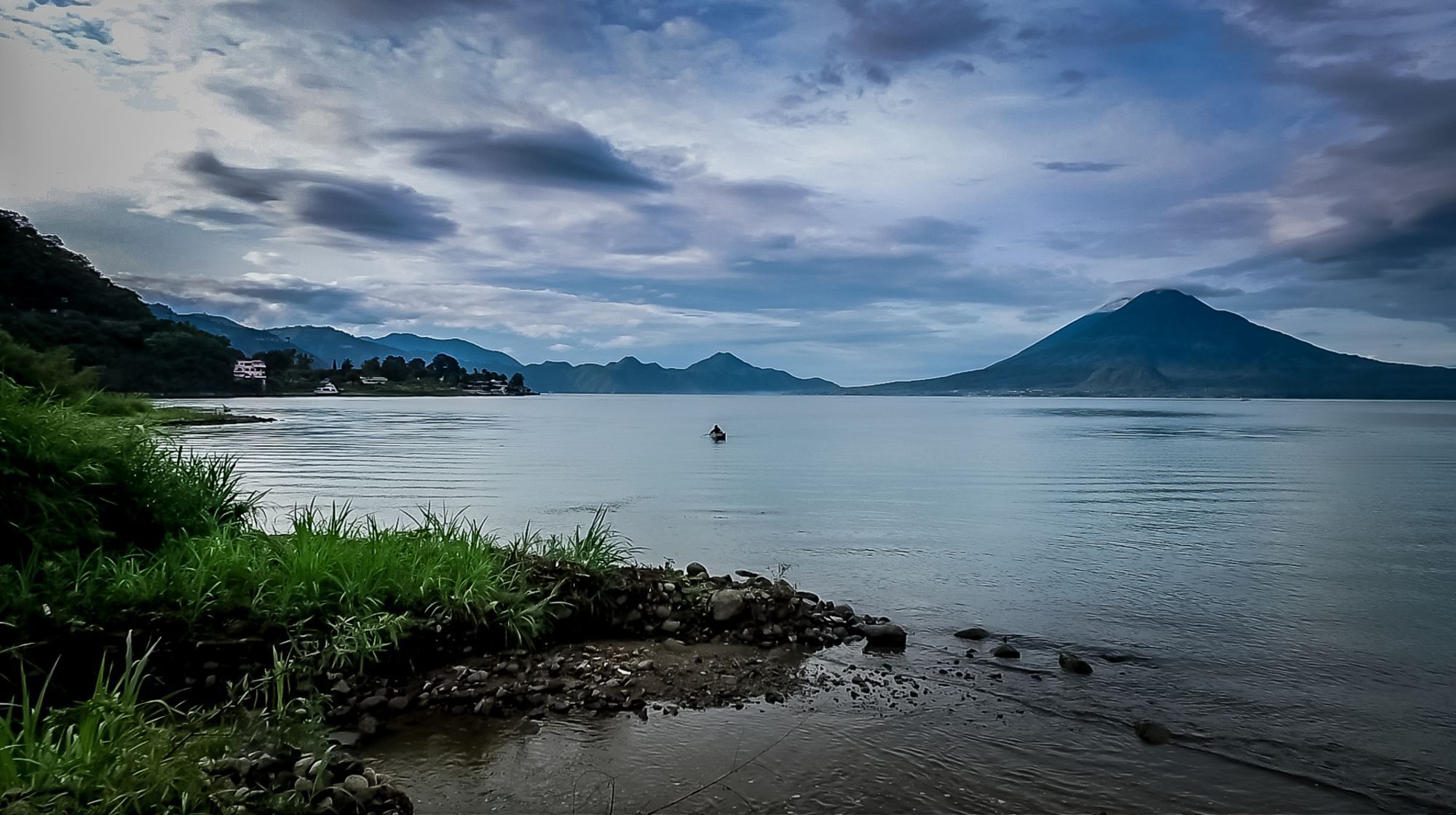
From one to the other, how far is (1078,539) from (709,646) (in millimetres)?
13315

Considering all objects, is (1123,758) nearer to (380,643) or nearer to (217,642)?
(380,643)

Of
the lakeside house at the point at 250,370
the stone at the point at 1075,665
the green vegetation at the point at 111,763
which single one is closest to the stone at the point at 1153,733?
the stone at the point at 1075,665

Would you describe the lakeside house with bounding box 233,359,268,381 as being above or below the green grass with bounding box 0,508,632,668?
above

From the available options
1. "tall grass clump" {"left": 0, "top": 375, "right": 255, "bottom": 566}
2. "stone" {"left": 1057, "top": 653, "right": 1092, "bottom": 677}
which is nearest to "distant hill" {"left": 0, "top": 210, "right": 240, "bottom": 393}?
"tall grass clump" {"left": 0, "top": 375, "right": 255, "bottom": 566}

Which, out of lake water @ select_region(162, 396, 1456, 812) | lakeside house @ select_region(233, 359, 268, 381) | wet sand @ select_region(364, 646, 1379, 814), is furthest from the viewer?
lakeside house @ select_region(233, 359, 268, 381)

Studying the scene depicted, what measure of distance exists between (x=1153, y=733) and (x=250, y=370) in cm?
19900

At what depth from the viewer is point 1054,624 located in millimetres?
11484

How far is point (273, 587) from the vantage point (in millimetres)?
7758

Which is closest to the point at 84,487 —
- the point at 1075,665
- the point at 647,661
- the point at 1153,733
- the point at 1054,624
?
the point at 647,661

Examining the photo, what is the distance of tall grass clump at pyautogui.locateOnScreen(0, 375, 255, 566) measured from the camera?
745cm

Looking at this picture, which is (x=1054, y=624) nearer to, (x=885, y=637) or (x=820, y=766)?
(x=885, y=637)

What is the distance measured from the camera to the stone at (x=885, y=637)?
988cm

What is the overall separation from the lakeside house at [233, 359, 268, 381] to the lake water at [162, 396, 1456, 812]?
5731 inches

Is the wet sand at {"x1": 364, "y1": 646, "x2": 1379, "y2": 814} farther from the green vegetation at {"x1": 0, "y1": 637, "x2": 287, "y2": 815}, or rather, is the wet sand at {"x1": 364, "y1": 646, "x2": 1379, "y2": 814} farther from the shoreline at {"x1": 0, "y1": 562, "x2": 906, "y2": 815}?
the green vegetation at {"x1": 0, "y1": 637, "x2": 287, "y2": 815}
